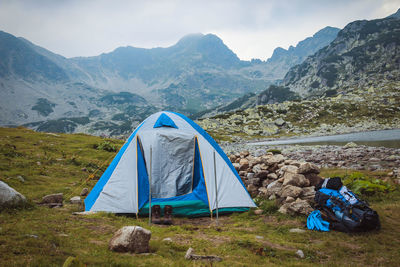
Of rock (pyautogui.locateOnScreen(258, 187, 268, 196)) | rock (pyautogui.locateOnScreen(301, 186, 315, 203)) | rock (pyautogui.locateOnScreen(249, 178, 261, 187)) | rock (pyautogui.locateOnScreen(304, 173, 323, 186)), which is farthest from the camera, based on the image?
rock (pyautogui.locateOnScreen(249, 178, 261, 187))

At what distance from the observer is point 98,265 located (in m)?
4.06

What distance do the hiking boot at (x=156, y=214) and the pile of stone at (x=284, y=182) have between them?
4791 millimetres

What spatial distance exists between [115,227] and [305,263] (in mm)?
5491

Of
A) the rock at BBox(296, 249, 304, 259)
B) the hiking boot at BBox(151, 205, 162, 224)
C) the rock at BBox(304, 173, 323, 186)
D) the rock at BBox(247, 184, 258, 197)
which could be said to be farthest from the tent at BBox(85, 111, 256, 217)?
the rock at BBox(296, 249, 304, 259)

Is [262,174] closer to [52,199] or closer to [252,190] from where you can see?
[252,190]

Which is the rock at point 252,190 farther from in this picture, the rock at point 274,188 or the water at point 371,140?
the water at point 371,140

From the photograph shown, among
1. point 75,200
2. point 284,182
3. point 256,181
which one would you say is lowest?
point 75,200

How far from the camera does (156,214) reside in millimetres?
8875


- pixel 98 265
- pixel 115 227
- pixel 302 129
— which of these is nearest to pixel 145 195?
pixel 115 227

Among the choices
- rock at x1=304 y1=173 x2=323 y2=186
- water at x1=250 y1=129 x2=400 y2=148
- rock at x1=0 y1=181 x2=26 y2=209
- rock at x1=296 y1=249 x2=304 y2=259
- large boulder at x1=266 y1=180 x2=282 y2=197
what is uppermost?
rock at x1=0 y1=181 x2=26 y2=209

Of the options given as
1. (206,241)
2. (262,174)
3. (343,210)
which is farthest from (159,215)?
(343,210)

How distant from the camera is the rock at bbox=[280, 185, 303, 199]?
8.85 meters

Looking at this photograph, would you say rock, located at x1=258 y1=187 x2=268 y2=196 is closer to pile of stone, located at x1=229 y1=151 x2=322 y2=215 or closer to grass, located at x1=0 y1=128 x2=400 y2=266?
pile of stone, located at x1=229 y1=151 x2=322 y2=215

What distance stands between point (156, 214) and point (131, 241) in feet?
13.1
